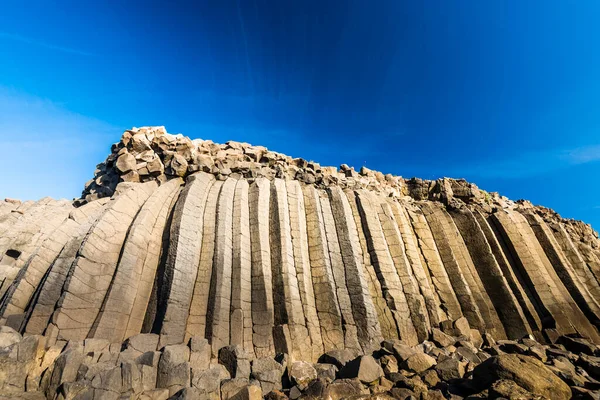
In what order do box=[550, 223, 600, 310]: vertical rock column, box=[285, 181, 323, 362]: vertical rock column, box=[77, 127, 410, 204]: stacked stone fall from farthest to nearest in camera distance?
1. box=[77, 127, 410, 204]: stacked stone
2. box=[550, 223, 600, 310]: vertical rock column
3. box=[285, 181, 323, 362]: vertical rock column

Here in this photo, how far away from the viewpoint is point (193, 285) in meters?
10.7

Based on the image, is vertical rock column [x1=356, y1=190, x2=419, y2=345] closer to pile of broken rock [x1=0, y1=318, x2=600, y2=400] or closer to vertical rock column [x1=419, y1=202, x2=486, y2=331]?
pile of broken rock [x1=0, y1=318, x2=600, y2=400]

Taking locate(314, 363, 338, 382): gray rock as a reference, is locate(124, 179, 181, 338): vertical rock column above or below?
above

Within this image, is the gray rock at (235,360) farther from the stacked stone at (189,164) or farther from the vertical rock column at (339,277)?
the stacked stone at (189,164)

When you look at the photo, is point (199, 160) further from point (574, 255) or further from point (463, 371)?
point (574, 255)

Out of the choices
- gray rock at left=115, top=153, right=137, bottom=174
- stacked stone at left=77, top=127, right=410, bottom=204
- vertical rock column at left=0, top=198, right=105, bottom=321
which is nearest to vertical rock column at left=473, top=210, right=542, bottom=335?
stacked stone at left=77, top=127, right=410, bottom=204

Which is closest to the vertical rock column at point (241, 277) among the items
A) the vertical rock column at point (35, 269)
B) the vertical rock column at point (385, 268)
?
the vertical rock column at point (385, 268)

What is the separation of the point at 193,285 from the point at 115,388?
4.54 m

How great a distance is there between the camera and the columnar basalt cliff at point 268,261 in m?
9.55

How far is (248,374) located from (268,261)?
15.3ft

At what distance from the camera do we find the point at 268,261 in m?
12.2

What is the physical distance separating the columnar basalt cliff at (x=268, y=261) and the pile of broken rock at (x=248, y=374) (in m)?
0.82

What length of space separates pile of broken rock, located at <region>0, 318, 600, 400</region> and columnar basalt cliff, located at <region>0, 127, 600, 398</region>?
2.70ft

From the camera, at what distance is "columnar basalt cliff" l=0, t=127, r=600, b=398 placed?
376 inches
